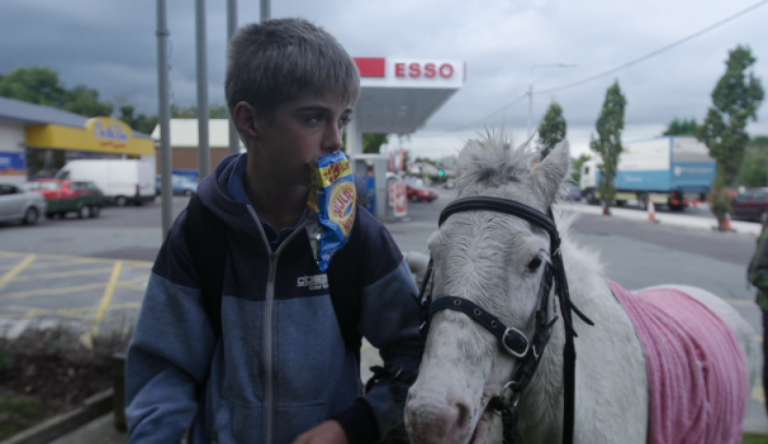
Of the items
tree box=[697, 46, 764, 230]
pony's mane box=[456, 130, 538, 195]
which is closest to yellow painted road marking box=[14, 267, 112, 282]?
pony's mane box=[456, 130, 538, 195]

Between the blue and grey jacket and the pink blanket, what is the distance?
3.50 ft

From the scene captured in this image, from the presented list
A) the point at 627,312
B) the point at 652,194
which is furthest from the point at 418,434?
the point at 652,194

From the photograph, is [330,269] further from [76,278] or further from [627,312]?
[76,278]

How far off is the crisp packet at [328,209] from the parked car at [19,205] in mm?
19516

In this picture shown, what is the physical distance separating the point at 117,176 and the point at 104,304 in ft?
80.0

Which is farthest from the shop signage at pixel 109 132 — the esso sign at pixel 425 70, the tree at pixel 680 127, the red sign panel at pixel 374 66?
the tree at pixel 680 127

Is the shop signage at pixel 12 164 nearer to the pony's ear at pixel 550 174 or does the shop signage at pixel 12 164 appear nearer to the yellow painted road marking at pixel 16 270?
the yellow painted road marking at pixel 16 270

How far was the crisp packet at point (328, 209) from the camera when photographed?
1275mm

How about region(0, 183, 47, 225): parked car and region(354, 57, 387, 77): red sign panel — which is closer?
region(354, 57, 387, 77): red sign panel

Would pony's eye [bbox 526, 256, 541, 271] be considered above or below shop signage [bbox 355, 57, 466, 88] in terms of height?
below

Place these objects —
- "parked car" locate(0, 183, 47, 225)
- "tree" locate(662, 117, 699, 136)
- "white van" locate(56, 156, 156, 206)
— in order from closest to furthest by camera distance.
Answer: "parked car" locate(0, 183, 47, 225) → "white van" locate(56, 156, 156, 206) → "tree" locate(662, 117, 699, 136)

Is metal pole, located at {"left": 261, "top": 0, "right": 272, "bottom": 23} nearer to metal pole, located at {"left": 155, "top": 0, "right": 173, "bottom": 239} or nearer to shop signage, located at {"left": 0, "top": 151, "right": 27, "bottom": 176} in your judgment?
metal pole, located at {"left": 155, "top": 0, "right": 173, "bottom": 239}

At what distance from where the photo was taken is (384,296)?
146 centimetres

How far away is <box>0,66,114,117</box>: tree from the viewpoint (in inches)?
1464
